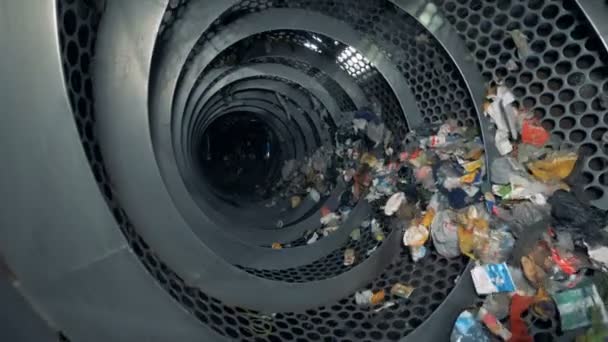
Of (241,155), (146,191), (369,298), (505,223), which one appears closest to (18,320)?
(146,191)

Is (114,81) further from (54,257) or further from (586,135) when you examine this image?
(586,135)

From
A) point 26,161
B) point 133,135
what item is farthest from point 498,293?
point 26,161

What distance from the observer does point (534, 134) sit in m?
1.11

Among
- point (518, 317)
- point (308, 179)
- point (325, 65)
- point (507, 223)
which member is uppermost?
→ point (325, 65)

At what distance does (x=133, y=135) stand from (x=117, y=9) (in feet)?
0.85

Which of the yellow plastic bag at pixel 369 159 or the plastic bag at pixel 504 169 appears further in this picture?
the yellow plastic bag at pixel 369 159

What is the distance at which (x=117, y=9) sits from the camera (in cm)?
77

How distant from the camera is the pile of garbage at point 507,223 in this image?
968mm

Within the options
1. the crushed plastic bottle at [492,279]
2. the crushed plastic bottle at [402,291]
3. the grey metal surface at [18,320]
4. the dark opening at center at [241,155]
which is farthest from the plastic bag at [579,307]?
the dark opening at center at [241,155]

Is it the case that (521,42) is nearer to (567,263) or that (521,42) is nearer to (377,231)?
(567,263)

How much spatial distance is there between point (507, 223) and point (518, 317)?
0.26 m

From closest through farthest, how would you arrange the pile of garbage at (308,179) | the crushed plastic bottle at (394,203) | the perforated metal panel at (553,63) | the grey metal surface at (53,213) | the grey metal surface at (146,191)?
the grey metal surface at (53,213) → the grey metal surface at (146,191) → the perforated metal panel at (553,63) → the crushed plastic bottle at (394,203) → the pile of garbage at (308,179)

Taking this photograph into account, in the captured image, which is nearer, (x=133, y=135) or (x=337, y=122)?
(x=133, y=135)

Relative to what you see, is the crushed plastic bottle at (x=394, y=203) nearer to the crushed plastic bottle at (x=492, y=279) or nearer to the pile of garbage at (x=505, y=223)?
the pile of garbage at (x=505, y=223)
